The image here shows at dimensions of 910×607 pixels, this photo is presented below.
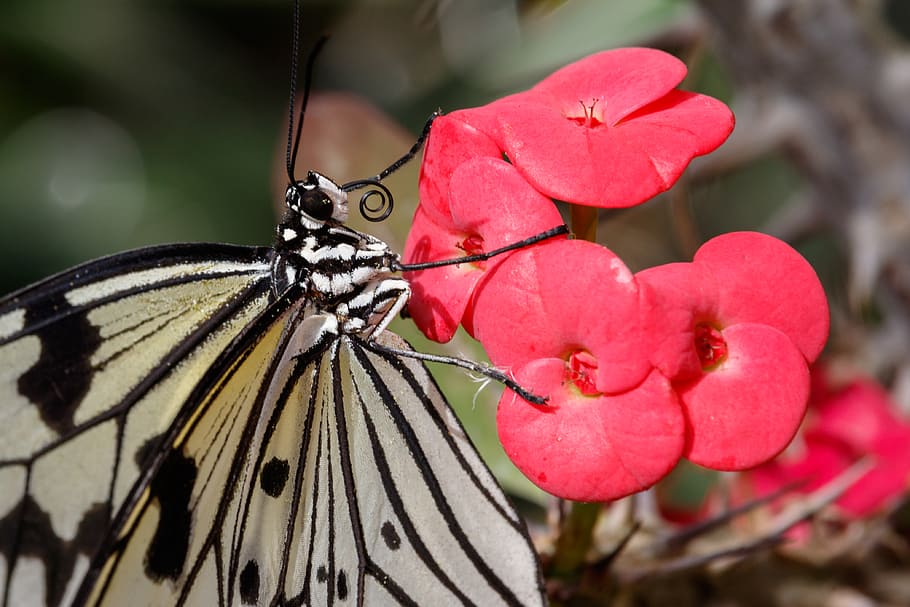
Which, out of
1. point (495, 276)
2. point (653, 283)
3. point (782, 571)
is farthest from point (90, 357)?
point (782, 571)

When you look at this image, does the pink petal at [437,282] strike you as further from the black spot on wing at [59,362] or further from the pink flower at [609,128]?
the black spot on wing at [59,362]

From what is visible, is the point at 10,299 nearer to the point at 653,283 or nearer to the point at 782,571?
the point at 653,283

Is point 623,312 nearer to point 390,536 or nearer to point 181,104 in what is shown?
point 390,536

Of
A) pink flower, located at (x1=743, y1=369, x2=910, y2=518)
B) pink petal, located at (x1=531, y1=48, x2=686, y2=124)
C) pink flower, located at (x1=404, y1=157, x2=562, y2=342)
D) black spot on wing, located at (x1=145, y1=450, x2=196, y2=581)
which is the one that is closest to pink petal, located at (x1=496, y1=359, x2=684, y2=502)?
pink flower, located at (x1=404, y1=157, x2=562, y2=342)

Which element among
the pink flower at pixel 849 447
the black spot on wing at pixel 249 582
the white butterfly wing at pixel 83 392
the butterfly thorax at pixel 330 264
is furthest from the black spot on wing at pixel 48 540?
the pink flower at pixel 849 447

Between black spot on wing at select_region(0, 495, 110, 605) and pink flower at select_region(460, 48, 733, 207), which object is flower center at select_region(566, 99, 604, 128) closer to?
pink flower at select_region(460, 48, 733, 207)

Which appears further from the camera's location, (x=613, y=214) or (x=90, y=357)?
(x=613, y=214)

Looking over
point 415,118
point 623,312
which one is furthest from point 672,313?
point 415,118
